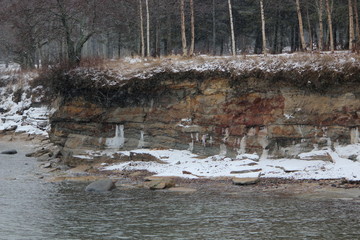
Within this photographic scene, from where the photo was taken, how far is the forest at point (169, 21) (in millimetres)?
27844

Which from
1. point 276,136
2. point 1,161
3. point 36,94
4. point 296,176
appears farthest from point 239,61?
point 36,94

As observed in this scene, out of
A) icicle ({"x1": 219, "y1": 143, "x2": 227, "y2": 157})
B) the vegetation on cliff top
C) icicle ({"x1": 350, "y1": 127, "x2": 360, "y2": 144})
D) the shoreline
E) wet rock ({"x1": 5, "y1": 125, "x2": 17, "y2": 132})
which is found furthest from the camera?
wet rock ({"x1": 5, "y1": 125, "x2": 17, "y2": 132})

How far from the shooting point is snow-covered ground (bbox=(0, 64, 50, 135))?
38.1 meters

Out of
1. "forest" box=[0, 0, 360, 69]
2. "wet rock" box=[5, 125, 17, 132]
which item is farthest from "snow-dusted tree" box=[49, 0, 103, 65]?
"wet rock" box=[5, 125, 17, 132]

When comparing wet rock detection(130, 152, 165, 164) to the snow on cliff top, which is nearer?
the snow on cliff top

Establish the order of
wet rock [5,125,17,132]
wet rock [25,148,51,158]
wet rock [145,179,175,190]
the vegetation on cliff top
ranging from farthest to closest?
1. wet rock [5,125,17,132]
2. wet rock [25,148,51,158]
3. the vegetation on cliff top
4. wet rock [145,179,175,190]

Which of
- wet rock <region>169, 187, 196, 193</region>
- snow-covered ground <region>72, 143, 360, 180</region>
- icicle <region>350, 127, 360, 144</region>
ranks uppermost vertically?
icicle <region>350, 127, 360, 144</region>

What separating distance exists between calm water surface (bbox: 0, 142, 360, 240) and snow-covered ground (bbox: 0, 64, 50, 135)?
2262 centimetres

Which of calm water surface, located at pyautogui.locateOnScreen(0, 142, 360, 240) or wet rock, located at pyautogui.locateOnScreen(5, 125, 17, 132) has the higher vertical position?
wet rock, located at pyautogui.locateOnScreen(5, 125, 17, 132)

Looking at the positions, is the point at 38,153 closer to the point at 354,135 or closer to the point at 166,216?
the point at 166,216

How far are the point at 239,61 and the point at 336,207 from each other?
1014 centimetres

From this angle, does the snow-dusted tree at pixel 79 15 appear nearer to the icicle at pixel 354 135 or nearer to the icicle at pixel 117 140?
the icicle at pixel 117 140

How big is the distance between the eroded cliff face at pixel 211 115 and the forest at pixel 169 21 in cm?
370

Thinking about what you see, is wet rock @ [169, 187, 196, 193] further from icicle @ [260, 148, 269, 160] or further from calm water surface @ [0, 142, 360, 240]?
icicle @ [260, 148, 269, 160]
